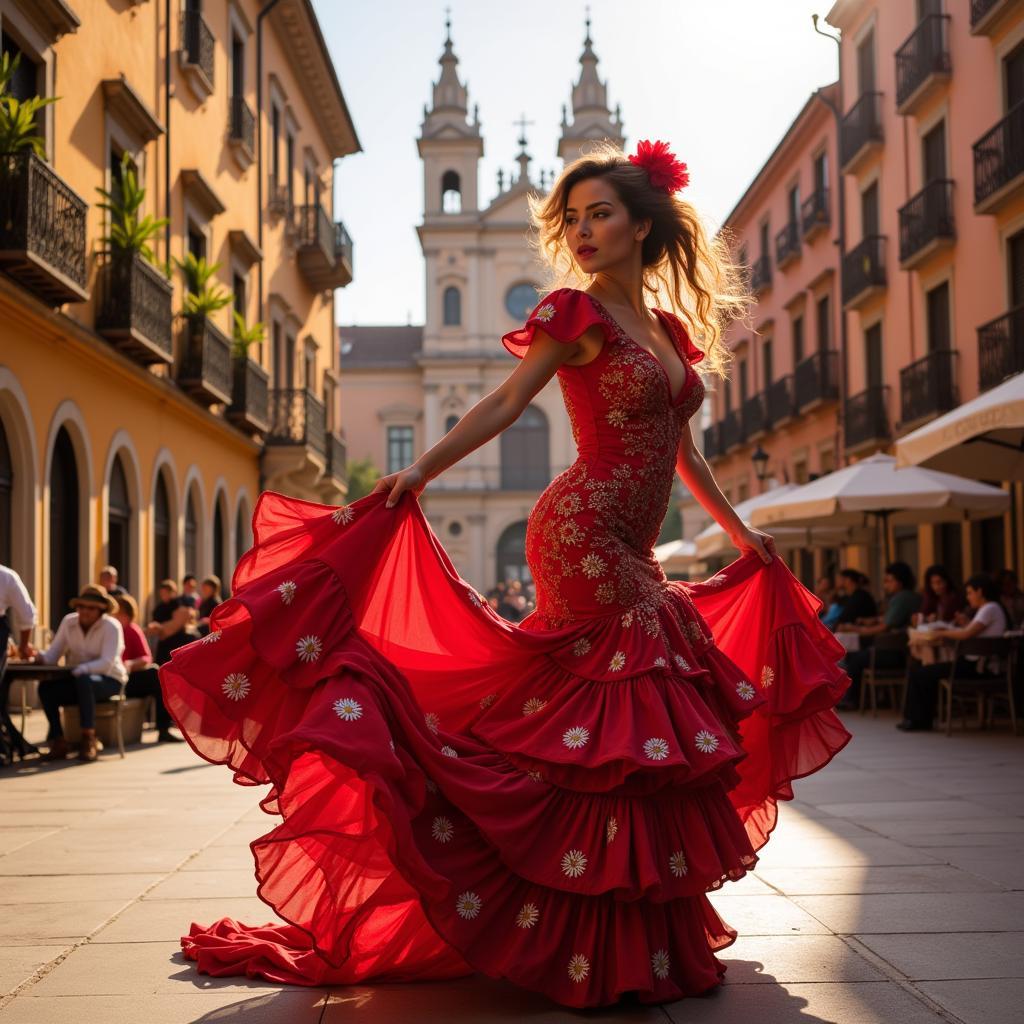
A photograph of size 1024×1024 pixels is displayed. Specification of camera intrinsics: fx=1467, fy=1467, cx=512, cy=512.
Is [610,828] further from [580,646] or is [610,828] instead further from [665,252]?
[665,252]

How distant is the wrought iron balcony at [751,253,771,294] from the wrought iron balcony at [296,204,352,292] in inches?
394

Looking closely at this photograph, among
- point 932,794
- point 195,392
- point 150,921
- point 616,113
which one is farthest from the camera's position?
point 616,113

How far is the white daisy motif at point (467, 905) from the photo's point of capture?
3352 mm

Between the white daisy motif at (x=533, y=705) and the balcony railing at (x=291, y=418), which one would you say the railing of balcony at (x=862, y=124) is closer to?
the balcony railing at (x=291, y=418)

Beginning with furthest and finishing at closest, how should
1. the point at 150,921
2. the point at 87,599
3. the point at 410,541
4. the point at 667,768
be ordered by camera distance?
the point at 87,599 < the point at 150,921 < the point at 410,541 < the point at 667,768

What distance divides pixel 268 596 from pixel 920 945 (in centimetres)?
199

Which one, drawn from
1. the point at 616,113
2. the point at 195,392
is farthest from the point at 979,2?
the point at 616,113

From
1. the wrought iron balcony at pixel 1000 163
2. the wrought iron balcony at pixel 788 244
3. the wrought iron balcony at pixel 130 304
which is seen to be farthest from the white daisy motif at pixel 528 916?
the wrought iron balcony at pixel 788 244

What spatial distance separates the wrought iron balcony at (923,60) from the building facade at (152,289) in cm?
1014

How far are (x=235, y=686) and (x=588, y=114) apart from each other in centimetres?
5315

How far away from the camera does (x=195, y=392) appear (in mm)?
18875

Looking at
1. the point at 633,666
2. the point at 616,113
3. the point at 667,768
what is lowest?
the point at 667,768

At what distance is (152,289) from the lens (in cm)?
1600

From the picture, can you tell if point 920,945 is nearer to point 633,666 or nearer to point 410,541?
point 633,666
